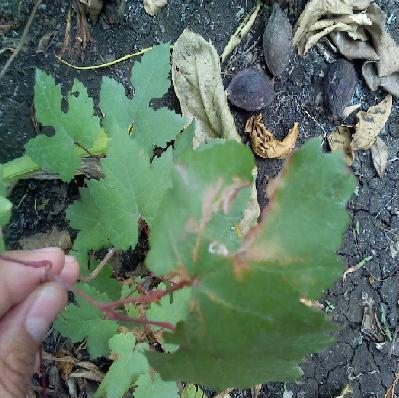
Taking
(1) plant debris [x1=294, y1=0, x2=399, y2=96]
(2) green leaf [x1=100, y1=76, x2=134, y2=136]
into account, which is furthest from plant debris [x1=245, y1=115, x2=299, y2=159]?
(2) green leaf [x1=100, y1=76, x2=134, y2=136]

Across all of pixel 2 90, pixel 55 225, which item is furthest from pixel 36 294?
pixel 2 90

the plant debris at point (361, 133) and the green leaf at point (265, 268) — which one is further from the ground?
the green leaf at point (265, 268)

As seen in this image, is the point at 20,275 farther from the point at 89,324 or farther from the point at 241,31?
the point at 241,31

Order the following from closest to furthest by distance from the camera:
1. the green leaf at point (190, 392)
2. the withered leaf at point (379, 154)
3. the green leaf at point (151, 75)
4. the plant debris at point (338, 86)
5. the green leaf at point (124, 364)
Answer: the green leaf at point (124, 364) → the green leaf at point (151, 75) → the green leaf at point (190, 392) → the plant debris at point (338, 86) → the withered leaf at point (379, 154)

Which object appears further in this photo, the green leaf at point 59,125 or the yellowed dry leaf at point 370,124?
the yellowed dry leaf at point 370,124

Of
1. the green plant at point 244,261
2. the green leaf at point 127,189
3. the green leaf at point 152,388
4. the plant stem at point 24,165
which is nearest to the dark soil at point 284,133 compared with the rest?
the plant stem at point 24,165

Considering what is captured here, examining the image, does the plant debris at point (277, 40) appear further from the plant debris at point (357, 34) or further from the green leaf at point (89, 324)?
the green leaf at point (89, 324)

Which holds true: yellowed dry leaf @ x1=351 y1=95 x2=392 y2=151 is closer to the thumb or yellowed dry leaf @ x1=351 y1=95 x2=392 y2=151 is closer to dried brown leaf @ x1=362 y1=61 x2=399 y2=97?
dried brown leaf @ x1=362 y1=61 x2=399 y2=97
